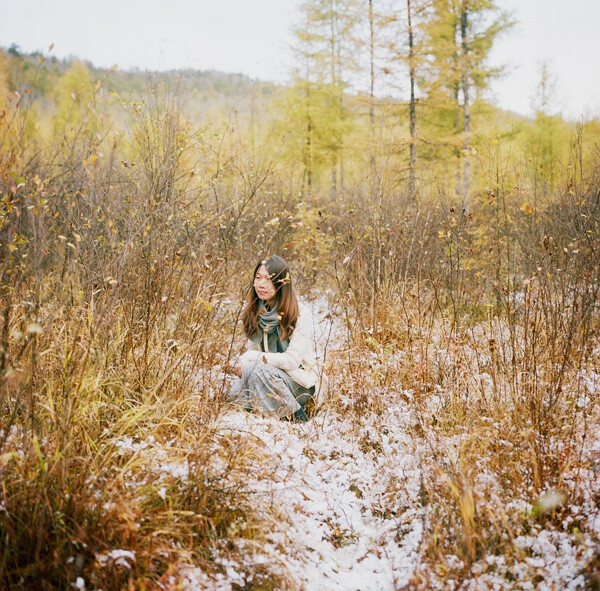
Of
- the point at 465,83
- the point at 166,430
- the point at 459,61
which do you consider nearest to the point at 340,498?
the point at 166,430

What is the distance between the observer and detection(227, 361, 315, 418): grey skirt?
3.38 meters

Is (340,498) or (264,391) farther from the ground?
(264,391)

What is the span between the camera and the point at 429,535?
2.20 m

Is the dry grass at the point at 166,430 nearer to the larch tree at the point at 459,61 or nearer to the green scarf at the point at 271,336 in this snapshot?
the green scarf at the point at 271,336

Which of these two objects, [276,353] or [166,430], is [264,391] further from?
[166,430]

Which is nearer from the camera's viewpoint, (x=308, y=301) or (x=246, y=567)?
(x=246, y=567)

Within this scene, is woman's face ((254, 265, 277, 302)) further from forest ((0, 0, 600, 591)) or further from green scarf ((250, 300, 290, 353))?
forest ((0, 0, 600, 591))

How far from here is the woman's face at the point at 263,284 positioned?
143 inches

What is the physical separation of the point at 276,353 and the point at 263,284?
535mm

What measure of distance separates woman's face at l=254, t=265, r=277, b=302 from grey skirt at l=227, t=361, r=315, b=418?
1.74 feet

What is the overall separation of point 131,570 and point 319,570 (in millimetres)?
860

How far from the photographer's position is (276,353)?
142 inches

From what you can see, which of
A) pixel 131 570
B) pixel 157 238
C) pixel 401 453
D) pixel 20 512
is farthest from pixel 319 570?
pixel 157 238

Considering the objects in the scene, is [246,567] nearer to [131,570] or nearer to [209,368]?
[131,570]
